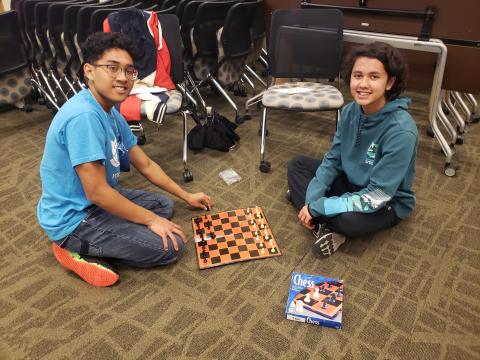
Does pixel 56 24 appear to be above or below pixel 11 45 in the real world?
above

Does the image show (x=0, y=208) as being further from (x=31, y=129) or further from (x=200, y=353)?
(x=200, y=353)

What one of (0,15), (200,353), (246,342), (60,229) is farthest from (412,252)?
(0,15)

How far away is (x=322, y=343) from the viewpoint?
4.24 ft

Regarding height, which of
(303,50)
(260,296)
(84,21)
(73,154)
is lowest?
(260,296)

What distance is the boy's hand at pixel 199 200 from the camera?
72.6 inches

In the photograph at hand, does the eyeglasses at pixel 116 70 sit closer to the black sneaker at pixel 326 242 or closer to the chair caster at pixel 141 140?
the black sneaker at pixel 326 242

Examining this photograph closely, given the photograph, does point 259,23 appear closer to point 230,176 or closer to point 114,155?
point 230,176

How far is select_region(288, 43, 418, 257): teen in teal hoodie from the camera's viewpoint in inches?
56.9

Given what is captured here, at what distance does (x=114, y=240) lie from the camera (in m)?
1.51

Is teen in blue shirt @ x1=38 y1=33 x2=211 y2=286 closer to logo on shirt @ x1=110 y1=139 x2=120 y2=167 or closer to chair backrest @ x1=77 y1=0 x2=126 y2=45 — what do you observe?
logo on shirt @ x1=110 y1=139 x2=120 y2=167

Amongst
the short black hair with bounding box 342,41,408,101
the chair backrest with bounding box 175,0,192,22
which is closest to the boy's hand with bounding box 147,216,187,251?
the short black hair with bounding box 342,41,408,101

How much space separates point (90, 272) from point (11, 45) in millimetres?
2178

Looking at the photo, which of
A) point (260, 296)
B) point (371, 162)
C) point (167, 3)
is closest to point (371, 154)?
point (371, 162)

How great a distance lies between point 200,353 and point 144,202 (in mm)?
796
